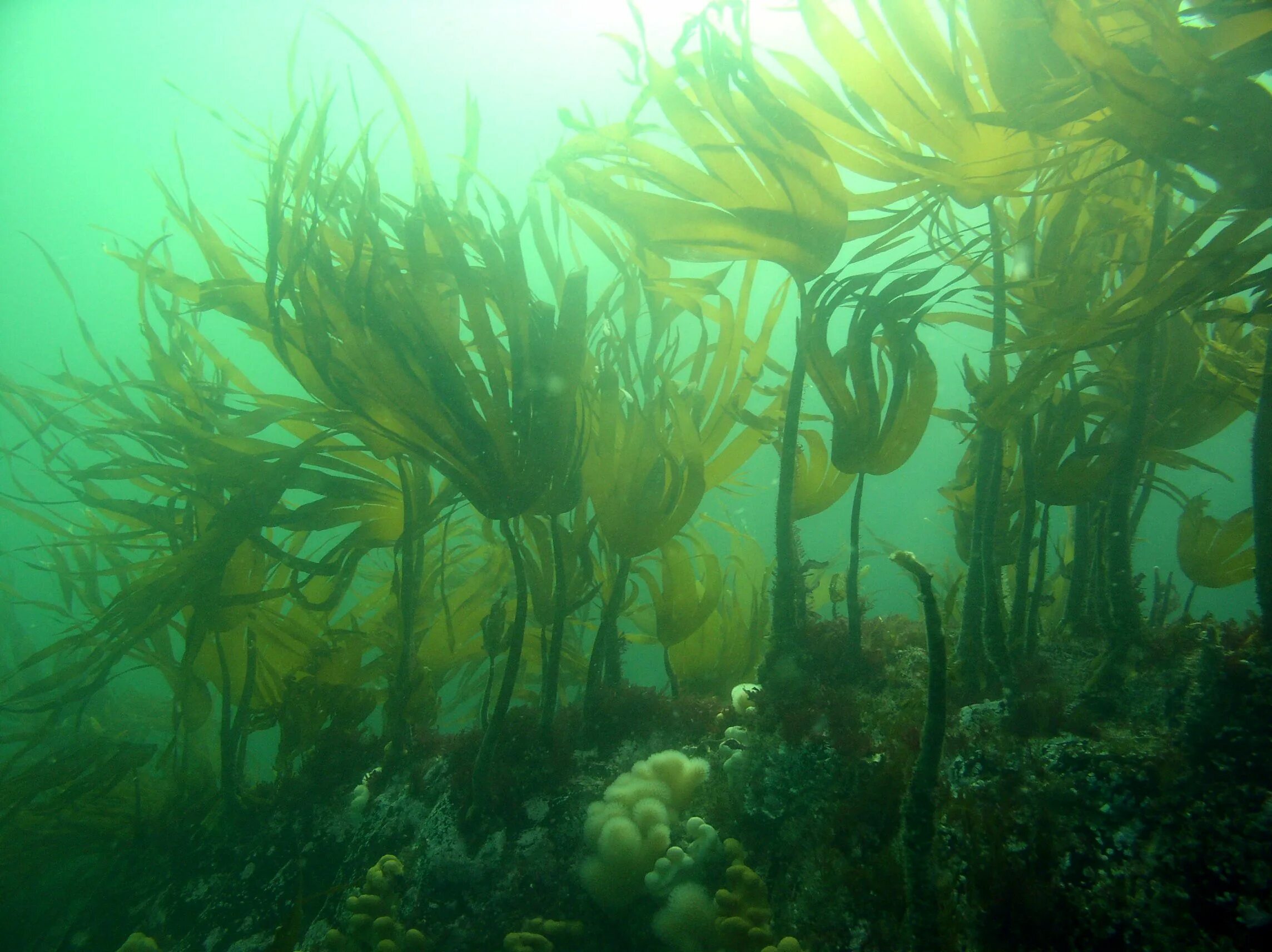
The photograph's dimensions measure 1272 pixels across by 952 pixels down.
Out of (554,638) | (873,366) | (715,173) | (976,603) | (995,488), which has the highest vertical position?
(715,173)

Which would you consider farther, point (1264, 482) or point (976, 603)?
point (976, 603)

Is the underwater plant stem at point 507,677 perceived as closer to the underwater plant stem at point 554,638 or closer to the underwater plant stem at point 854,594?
the underwater plant stem at point 554,638

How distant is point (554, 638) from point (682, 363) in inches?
51.0

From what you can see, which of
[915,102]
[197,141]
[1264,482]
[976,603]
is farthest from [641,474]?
[197,141]

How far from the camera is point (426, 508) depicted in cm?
210

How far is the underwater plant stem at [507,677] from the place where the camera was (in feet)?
5.86

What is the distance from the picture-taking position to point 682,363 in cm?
245

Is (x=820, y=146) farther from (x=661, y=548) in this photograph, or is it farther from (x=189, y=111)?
(x=189, y=111)

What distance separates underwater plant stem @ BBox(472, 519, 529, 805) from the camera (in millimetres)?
1787

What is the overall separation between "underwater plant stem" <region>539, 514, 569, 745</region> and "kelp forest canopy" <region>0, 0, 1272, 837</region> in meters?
0.01

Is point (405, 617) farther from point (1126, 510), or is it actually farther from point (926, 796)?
point (1126, 510)

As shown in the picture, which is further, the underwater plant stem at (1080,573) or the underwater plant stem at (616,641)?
the underwater plant stem at (1080,573)

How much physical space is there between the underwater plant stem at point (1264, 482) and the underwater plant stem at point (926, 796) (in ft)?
3.93

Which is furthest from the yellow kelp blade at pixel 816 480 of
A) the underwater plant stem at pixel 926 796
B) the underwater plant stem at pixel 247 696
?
the underwater plant stem at pixel 247 696
